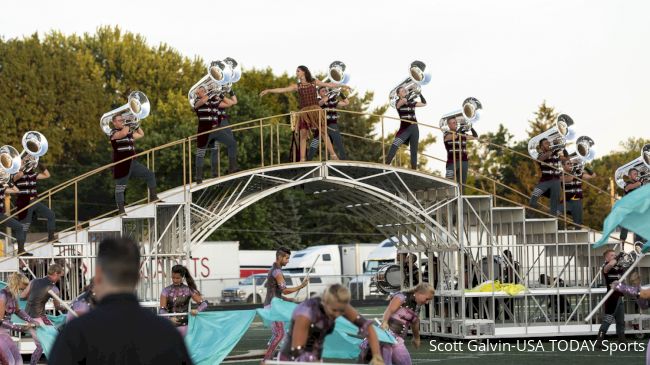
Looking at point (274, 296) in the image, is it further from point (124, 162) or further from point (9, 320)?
point (124, 162)

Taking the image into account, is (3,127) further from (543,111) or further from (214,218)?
(214,218)

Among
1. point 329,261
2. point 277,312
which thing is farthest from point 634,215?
point 329,261

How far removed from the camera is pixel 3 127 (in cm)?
6138


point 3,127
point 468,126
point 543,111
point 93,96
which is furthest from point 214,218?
point 543,111

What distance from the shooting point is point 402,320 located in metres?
14.9

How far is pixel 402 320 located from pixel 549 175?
40.4ft

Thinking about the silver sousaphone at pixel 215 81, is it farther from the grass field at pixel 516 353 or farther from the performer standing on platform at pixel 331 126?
the grass field at pixel 516 353

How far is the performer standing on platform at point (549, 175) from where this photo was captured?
2641 centimetres

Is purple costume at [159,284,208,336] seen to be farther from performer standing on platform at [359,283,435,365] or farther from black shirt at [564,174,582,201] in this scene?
black shirt at [564,174,582,201]

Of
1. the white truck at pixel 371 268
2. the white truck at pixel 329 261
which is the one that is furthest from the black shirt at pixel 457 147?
the white truck at pixel 329 261

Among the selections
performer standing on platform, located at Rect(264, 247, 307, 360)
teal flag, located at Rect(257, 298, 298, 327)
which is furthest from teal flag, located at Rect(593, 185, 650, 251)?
performer standing on platform, located at Rect(264, 247, 307, 360)

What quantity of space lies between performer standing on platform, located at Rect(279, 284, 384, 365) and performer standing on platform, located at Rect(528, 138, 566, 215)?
16.1 meters

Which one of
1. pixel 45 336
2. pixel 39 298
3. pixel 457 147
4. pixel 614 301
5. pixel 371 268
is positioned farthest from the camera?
pixel 371 268

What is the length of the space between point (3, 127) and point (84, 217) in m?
9.99
